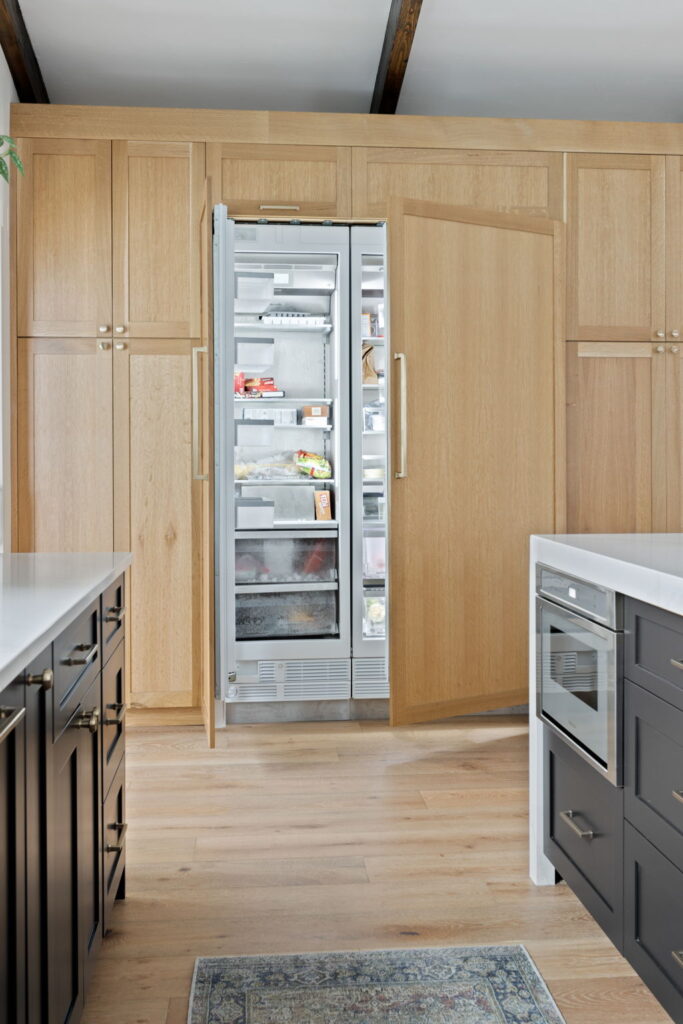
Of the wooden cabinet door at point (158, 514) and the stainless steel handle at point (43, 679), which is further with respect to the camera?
the wooden cabinet door at point (158, 514)

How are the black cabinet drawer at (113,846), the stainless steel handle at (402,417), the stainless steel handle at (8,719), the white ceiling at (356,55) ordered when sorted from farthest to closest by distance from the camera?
the white ceiling at (356,55) < the stainless steel handle at (402,417) < the black cabinet drawer at (113,846) < the stainless steel handle at (8,719)

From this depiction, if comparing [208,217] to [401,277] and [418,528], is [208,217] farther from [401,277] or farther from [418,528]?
[418,528]

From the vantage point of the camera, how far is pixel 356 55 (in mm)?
3555

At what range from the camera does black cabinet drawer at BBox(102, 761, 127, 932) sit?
1.75m

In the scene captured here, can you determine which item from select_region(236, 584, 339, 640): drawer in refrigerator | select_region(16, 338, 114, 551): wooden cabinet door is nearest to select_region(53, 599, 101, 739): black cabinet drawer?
select_region(16, 338, 114, 551): wooden cabinet door

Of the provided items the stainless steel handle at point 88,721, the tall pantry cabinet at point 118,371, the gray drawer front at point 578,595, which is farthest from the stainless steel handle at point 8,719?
the tall pantry cabinet at point 118,371

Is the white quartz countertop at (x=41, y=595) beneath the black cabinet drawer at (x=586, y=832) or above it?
above

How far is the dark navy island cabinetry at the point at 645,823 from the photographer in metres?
1.40

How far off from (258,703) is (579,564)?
2.11m

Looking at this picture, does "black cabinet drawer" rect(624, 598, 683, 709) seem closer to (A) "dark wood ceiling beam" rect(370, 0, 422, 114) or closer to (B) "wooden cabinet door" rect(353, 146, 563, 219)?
(B) "wooden cabinet door" rect(353, 146, 563, 219)

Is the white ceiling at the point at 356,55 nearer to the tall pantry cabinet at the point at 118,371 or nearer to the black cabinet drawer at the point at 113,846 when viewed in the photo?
the tall pantry cabinet at the point at 118,371

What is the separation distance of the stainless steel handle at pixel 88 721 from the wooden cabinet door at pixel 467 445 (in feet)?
5.60

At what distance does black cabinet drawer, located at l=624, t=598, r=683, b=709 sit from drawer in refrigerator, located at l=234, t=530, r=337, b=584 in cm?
217

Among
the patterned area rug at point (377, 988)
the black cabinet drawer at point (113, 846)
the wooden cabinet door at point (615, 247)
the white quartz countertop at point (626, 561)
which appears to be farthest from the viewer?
the wooden cabinet door at point (615, 247)
